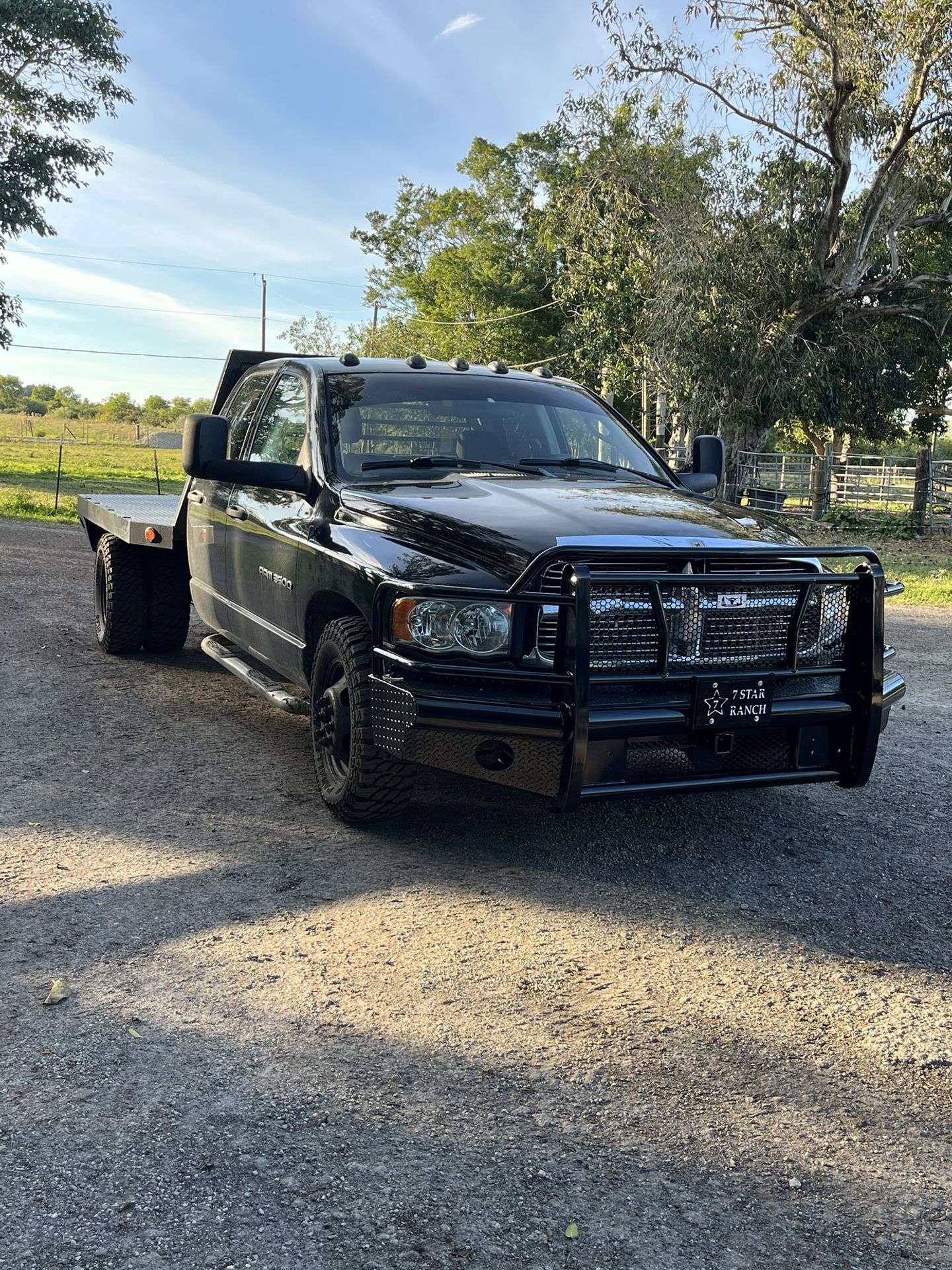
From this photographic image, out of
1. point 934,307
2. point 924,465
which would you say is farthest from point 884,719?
point 934,307

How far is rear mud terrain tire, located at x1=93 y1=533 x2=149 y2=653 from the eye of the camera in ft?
26.1

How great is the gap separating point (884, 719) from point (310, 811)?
2.35 m

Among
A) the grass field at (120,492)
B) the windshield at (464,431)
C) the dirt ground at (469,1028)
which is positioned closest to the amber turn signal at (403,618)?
the dirt ground at (469,1028)

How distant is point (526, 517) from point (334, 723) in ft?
3.71

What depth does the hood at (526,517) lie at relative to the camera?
419cm

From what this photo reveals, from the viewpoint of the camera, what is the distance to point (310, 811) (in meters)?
5.03

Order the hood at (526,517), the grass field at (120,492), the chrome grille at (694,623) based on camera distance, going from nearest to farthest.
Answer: the chrome grille at (694,623)
the hood at (526,517)
the grass field at (120,492)

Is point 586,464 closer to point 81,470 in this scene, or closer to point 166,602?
point 166,602

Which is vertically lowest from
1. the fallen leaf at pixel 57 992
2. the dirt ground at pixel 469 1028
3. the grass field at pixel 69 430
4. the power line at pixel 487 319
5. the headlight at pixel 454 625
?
the fallen leaf at pixel 57 992

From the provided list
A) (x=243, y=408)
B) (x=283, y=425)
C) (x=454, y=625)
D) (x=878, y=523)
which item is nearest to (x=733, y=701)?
(x=454, y=625)

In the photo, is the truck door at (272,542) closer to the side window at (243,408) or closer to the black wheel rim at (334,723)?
the side window at (243,408)

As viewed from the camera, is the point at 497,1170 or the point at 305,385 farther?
the point at 305,385

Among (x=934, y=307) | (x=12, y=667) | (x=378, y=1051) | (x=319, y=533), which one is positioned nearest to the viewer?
(x=378, y=1051)

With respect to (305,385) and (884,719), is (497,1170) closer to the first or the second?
(884,719)
